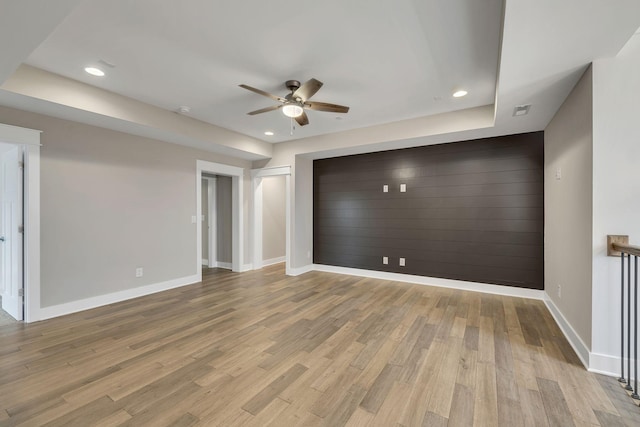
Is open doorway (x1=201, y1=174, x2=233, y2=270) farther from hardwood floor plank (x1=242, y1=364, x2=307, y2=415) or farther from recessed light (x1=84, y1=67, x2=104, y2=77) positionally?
hardwood floor plank (x1=242, y1=364, x2=307, y2=415)

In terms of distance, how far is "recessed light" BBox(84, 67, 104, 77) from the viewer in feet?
8.84

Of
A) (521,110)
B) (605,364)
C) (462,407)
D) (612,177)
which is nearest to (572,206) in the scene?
(612,177)

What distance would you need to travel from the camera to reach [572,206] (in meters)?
2.60

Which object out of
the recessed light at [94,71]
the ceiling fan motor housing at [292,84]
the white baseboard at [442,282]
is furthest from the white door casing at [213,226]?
the ceiling fan motor housing at [292,84]

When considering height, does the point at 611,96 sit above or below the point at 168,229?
above

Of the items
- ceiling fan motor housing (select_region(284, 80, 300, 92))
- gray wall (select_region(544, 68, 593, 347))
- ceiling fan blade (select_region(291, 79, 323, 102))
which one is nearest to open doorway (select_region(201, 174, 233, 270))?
ceiling fan motor housing (select_region(284, 80, 300, 92))

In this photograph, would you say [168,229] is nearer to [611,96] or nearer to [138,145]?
[138,145]

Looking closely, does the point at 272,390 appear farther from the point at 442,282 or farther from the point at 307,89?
the point at 442,282

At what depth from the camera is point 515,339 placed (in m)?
2.63

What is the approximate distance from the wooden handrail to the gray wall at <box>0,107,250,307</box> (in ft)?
17.6

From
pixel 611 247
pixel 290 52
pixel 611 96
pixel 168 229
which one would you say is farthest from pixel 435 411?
pixel 168 229

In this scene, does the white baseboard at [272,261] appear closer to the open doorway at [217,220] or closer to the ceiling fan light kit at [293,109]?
the open doorway at [217,220]

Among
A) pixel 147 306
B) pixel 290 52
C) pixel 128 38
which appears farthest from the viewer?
pixel 147 306

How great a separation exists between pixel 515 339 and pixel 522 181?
2.45 metres
